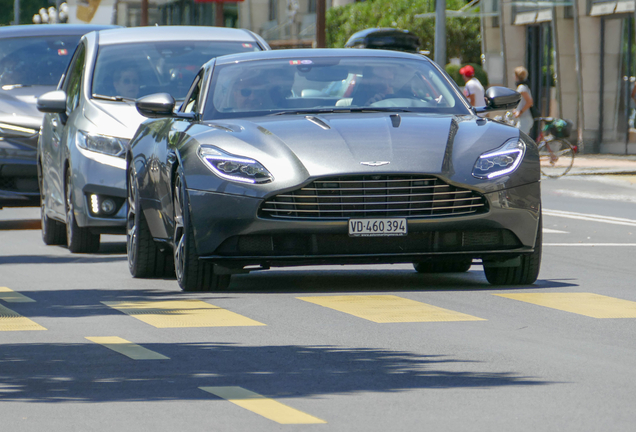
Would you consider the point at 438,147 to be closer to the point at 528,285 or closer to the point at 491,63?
the point at 528,285

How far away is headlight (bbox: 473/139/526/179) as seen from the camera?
8.13m

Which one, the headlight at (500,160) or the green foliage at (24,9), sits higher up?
the headlight at (500,160)

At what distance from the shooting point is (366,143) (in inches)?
320

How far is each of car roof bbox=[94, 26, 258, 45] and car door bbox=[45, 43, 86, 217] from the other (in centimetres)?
28

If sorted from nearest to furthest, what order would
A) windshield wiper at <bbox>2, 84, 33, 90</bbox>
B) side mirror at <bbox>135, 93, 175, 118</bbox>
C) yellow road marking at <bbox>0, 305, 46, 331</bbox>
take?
yellow road marking at <bbox>0, 305, 46, 331</bbox>, side mirror at <bbox>135, 93, 175, 118</bbox>, windshield wiper at <bbox>2, 84, 33, 90</bbox>

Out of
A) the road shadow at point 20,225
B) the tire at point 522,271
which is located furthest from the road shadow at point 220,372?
the road shadow at point 20,225

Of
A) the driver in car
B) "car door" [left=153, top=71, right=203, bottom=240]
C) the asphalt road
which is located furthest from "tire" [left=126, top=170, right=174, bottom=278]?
the driver in car

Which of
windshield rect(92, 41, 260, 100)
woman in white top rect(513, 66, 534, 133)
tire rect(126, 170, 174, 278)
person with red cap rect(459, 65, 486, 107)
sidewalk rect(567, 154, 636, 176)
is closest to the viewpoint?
tire rect(126, 170, 174, 278)

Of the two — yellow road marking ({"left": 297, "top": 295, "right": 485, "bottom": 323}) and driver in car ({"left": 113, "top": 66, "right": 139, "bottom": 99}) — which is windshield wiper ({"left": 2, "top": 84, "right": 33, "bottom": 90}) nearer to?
driver in car ({"left": 113, "top": 66, "right": 139, "bottom": 99})

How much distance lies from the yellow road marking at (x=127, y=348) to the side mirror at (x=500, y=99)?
3476 mm

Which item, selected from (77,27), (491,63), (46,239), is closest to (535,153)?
(46,239)

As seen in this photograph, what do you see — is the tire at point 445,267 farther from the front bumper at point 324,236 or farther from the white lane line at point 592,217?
the white lane line at point 592,217

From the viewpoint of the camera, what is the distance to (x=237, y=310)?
25.3ft

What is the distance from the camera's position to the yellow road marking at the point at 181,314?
7207 millimetres
